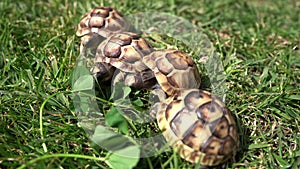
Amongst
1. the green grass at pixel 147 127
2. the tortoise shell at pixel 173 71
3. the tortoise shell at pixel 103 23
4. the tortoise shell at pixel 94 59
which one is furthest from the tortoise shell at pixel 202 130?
the tortoise shell at pixel 103 23

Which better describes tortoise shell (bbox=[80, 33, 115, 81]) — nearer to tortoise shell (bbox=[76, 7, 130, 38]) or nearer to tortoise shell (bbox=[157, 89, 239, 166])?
tortoise shell (bbox=[76, 7, 130, 38])

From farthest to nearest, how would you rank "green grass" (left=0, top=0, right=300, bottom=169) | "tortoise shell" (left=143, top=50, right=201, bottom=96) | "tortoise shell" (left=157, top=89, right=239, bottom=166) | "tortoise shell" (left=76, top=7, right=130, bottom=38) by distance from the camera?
"tortoise shell" (left=76, top=7, right=130, bottom=38) < "tortoise shell" (left=143, top=50, right=201, bottom=96) < "green grass" (left=0, top=0, right=300, bottom=169) < "tortoise shell" (left=157, top=89, right=239, bottom=166)

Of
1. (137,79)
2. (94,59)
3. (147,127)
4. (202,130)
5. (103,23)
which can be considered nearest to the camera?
(202,130)

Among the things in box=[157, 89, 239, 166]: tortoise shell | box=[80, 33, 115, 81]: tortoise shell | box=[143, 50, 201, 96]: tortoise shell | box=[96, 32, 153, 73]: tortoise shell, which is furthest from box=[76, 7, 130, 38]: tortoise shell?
box=[157, 89, 239, 166]: tortoise shell

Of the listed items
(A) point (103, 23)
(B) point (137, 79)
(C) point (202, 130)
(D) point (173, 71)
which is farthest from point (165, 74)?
(A) point (103, 23)

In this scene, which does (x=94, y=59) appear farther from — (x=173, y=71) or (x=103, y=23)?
(x=173, y=71)

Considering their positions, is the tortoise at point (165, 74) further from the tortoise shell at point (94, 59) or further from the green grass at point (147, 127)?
the green grass at point (147, 127)

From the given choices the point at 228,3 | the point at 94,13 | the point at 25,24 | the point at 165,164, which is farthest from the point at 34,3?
the point at 165,164

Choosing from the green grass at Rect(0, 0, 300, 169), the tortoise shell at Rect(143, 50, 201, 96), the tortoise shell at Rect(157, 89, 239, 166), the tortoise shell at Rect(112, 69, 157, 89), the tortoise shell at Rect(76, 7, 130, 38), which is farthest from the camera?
the tortoise shell at Rect(76, 7, 130, 38)
